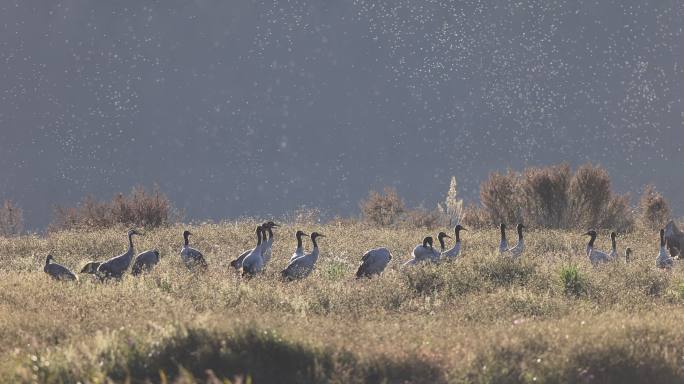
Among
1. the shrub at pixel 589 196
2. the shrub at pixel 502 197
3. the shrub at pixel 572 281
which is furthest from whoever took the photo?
the shrub at pixel 502 197

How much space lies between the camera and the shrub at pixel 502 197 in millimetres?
27227

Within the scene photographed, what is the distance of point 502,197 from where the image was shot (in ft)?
90.1

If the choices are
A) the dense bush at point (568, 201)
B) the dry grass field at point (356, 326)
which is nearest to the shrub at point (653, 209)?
the dense bush at point (568, 201)

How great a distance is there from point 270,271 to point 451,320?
5.53m

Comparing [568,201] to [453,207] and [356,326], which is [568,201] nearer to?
[453,207]

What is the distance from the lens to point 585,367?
7645 mm

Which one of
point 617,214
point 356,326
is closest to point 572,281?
point 356,326

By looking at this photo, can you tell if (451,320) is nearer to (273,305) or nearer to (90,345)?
(273,305)

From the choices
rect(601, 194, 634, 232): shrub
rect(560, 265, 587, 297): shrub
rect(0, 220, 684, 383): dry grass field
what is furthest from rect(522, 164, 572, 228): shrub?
rect(560, 265, 587, 297): shrub

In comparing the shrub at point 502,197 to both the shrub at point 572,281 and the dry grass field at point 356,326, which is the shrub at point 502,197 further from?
the shrub at point 572,281

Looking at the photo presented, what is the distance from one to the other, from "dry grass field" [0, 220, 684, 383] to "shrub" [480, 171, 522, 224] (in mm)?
12987

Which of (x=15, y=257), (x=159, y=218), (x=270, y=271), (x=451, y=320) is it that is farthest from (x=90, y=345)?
(x=159, y=218)

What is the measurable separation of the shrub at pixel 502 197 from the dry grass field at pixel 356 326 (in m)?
13.0

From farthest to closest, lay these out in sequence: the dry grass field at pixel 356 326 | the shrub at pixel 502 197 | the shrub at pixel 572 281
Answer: the shrub at pixel 502 197 → the shrub at pixel 572 281 → the dry grass field at pixel 356 326
